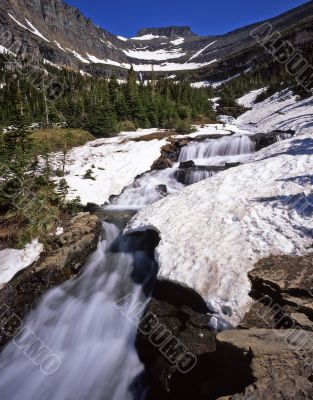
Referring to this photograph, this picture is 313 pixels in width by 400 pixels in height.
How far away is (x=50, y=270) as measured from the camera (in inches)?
492

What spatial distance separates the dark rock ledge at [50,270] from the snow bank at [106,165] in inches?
252

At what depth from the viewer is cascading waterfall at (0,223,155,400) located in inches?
341

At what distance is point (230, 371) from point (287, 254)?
4201mm

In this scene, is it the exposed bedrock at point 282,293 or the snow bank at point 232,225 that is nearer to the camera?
the exposed bedrock at point 282,293

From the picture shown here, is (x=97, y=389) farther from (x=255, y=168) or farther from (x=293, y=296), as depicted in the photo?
(x=255, y=168)

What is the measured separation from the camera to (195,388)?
7.07 m

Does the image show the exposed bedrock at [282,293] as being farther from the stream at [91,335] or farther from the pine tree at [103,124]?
the pine tree at [103,124]

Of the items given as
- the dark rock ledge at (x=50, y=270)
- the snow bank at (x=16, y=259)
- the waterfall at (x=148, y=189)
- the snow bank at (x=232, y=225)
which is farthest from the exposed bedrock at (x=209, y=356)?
the waterfall at (x=148, y=189)

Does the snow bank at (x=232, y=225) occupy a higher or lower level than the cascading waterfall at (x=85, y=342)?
higher

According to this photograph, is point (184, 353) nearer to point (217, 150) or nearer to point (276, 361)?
point (276, 361)

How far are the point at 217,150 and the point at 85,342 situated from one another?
21.9 meters

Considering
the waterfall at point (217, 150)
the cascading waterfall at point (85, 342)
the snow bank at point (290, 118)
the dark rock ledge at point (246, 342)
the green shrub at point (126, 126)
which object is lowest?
the cascading waterfall at point (85, 342)

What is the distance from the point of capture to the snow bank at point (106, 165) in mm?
22109

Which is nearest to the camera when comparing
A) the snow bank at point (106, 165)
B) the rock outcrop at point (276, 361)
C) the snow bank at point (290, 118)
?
the rock outcrop at point (276, 361)
